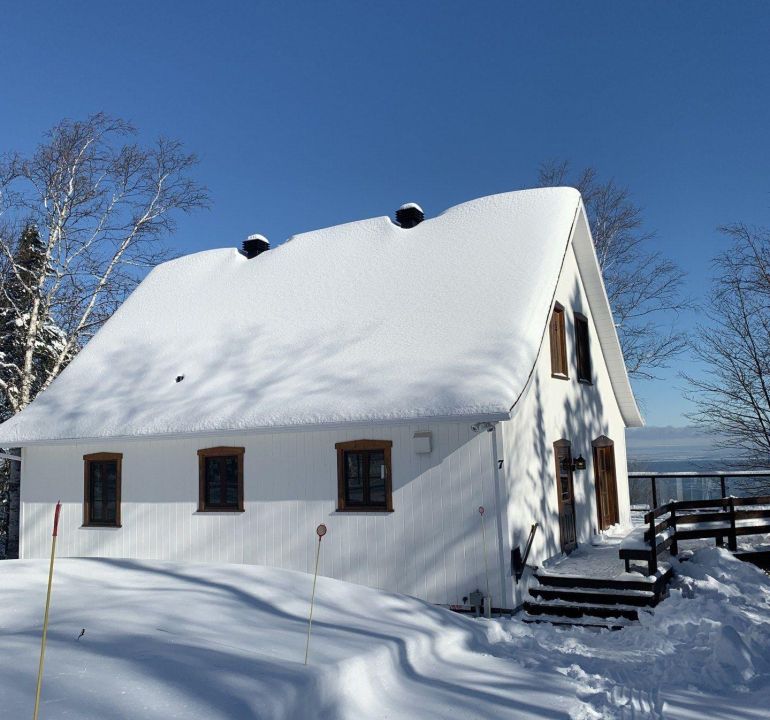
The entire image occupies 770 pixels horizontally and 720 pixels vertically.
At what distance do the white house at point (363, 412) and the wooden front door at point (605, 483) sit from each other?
0.08 meters

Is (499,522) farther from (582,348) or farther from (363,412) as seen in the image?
(582,348)

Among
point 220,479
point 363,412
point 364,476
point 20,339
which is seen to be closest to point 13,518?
point 20,339

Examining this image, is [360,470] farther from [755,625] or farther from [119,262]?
[119,262]

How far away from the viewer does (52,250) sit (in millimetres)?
19188

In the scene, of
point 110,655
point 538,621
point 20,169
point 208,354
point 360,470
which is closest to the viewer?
point 110,655

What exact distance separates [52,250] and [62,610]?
52.0 ft

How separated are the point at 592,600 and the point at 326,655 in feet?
17.3

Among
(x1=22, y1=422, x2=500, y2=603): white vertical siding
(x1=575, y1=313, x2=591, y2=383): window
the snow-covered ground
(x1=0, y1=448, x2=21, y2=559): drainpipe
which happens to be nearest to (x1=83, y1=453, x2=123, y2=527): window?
(x1=22, y1=422, x2=500, y2=603): white vertical siding

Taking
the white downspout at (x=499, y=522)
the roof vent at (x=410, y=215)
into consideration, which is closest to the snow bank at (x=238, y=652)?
the white downspout at (x=499, y=522)

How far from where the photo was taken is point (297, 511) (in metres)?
10.8

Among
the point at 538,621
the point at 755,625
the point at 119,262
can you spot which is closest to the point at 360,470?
the point at 538,621

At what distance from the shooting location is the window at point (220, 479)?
451 inches

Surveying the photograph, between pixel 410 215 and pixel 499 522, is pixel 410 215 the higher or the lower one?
the higher one

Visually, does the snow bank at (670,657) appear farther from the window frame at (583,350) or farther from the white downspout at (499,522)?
the window frame at (583,350)
